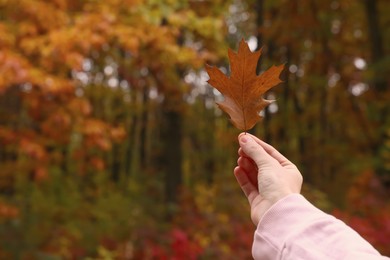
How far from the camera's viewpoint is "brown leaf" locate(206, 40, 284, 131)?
1.22 m

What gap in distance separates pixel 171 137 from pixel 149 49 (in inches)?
146

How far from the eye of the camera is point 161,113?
13703 mm

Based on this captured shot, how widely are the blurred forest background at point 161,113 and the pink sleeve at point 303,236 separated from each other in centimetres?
54

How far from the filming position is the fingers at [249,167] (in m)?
1.29

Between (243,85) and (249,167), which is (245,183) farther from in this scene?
(243,85)

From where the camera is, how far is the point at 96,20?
5742 mm

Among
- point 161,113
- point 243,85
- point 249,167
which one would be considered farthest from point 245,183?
point 161,113

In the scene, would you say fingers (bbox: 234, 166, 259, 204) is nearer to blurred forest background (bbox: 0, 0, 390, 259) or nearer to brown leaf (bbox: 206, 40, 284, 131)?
brown leaf (bbox: 206, 40, 284, 131)

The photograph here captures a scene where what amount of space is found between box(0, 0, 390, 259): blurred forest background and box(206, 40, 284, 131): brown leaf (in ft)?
0.91

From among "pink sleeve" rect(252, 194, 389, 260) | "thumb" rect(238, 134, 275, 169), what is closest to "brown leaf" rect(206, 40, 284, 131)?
"thumb" rect(238, 134, 275, 169)

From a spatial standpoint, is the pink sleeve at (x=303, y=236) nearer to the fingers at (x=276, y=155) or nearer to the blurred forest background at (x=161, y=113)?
the fingers at (x=276, y=155)

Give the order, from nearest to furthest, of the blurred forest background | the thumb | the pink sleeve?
the pink sleeve
the thumb
the blurred forest background

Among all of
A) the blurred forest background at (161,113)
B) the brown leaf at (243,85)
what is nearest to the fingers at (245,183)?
the brown leaf at (243,85)

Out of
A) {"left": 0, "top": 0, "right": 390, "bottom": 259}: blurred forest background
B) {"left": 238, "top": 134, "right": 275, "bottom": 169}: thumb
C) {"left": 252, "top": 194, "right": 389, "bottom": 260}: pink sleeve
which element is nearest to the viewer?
{"left": 252, "top": 194, "right": 389, "bottom": 260}: pink sleeve
